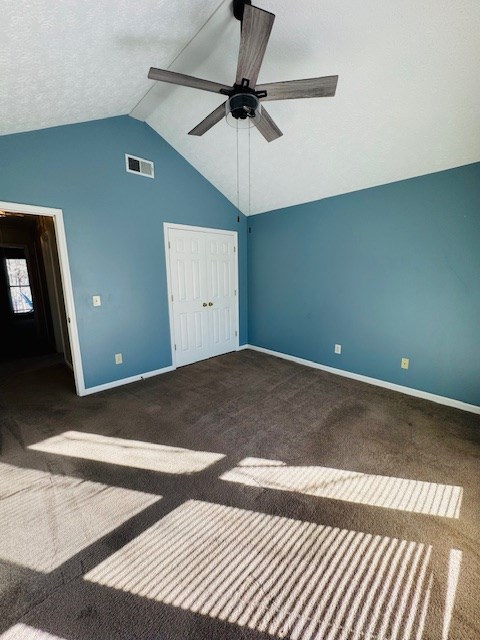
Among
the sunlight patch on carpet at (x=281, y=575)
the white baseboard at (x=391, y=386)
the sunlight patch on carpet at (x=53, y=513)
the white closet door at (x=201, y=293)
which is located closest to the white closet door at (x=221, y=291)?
the white closet door at (x=201, y=293)

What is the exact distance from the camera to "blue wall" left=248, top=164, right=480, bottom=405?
8.62 ft

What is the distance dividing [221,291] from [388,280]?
2474 millimetres

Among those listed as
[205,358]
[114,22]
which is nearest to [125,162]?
[114,22]

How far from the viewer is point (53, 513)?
1598mm

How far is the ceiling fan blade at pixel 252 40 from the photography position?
1282 millimetres

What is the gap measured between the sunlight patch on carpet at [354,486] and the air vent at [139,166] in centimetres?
346

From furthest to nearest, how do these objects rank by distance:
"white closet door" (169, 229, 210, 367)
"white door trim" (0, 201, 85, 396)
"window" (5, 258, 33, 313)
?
1. "window" (5, 258, 33, 313)
2. "white closet door" (169, 229, 210, 367)
3. "white door trim" (0, 201, 85, 396)

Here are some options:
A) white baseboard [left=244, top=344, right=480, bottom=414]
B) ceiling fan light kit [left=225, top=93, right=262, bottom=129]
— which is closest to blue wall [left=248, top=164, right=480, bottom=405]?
white baseboard [left=244, top=344, right=480, bottom=414]

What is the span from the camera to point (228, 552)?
1369 mm

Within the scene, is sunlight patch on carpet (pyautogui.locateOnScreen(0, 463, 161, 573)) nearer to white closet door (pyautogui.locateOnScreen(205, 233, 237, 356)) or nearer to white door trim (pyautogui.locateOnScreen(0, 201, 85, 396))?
white door trim (pyautogui.locateOnScreen(0, 201, 85, 396))

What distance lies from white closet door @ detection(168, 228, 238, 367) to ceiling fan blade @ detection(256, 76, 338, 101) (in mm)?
2267

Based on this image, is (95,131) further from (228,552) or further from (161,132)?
(228,552)

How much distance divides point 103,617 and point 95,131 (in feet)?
12.9

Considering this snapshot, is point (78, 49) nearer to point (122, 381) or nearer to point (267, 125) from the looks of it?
point (267, 125)
